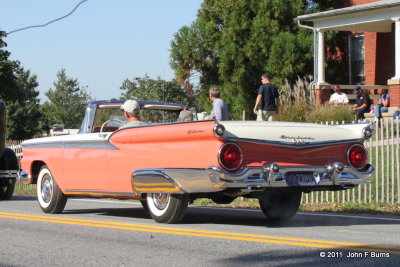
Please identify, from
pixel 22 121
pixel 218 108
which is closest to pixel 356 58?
pixel 218 108

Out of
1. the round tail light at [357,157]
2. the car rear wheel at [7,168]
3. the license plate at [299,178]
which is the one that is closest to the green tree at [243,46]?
the car rear wheel at [7,168]

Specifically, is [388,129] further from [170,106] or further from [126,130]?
[126,130]

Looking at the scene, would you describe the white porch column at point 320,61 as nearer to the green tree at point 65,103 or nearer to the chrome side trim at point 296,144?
the chrome side trim at point 296,144

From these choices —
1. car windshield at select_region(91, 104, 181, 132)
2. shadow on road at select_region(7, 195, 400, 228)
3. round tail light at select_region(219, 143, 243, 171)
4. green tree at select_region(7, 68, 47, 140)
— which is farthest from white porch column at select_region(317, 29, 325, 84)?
green tree at select_region(7, 68, 47, 140)

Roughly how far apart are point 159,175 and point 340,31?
23196mm

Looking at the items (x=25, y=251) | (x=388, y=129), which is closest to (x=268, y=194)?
(x=25, y=251)

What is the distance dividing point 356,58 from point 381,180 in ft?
56.8

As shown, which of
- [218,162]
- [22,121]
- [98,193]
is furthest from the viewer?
[22,121]

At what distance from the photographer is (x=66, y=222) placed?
33.7ft

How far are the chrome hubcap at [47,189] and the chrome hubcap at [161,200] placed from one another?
2.44 metres

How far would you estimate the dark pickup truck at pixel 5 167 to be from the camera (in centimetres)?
1716

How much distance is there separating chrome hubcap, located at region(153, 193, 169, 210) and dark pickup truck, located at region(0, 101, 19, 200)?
26.7 ft

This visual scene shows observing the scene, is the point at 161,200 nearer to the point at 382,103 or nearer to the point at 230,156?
the point at 230,156

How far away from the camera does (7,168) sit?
18.1 metres
